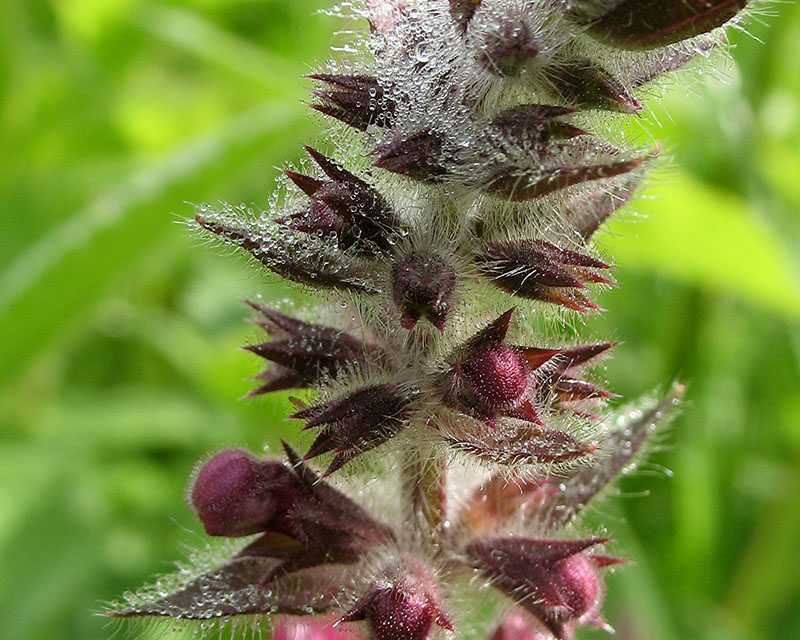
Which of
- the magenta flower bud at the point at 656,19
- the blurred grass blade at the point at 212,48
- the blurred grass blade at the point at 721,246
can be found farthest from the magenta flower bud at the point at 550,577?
the blurred grass blade at the point at 212,48

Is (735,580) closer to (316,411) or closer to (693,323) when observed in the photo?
(693,323)

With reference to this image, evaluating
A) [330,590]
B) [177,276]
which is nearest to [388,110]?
[330,590]

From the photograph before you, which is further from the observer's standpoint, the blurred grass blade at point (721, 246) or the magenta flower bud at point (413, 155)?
the blurred grass blade at point (721, 246)

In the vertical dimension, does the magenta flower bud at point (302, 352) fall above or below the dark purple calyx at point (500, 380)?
above

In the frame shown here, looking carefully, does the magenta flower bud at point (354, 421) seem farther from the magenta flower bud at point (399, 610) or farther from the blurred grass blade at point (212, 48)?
the blurred grass blade at point (212, 48)

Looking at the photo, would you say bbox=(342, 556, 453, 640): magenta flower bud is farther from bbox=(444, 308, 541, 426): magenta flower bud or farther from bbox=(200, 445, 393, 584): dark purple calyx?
bbox=(444, 308, 541, 426): magenta flower bud

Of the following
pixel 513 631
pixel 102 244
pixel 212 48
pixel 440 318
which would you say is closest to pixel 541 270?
pixel 440 318

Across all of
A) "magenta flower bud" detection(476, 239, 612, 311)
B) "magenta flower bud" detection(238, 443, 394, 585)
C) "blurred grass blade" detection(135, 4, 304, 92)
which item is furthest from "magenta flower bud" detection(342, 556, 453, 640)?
"blurred grass blade" detection(135, 4, 304, 92)

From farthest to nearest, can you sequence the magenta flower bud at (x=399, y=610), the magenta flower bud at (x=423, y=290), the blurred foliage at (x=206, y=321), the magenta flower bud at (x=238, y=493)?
the blurred foliage at (x=206, y=321) → the magenta flower bud at (x=238, y=493) → the magenta flower bud at (x=399, y=610) → the magenta flower bud at (x=423, y=290)
